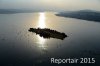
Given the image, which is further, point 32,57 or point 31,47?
point 31,47

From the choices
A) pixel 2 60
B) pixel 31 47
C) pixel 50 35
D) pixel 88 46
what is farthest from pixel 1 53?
pixel 50 35

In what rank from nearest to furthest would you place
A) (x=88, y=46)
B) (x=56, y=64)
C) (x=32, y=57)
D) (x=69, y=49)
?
(x=56, y=64) → (x=32, y=57) → (x=69, y=49) → (x=88, y=46)

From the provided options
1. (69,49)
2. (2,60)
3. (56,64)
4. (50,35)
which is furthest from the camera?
(50,35)

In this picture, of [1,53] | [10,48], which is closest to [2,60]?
[1,53]

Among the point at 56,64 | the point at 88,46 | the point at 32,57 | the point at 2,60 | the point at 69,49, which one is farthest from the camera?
the point at 88,46

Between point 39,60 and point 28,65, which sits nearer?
point 28,65

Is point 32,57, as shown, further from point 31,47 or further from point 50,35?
point 50,35

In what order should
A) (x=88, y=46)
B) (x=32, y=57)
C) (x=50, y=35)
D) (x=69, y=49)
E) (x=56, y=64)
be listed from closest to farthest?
1. (x=56, y=64)
2. (x=32, y=57)
3. (x=69, y=49)
4. (x=88, y=46)
5. (x=50, y=35)

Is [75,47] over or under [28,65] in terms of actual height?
over

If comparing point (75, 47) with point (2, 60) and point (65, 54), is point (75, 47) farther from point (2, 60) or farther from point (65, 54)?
point (2, 60)
